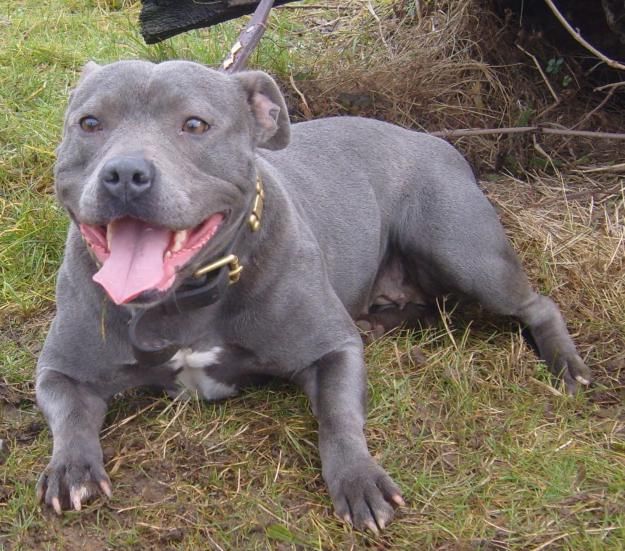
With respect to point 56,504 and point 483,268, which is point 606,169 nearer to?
point 483,268

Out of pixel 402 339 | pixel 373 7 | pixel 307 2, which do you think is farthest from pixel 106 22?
pixel 402 339

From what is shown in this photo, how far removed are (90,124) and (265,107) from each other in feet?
2.17

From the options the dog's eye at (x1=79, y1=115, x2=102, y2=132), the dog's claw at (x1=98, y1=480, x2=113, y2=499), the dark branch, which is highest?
the dog's eye at (x1=79, y1=115, x2=102, y2=132)

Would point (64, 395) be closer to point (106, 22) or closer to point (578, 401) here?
point (578, 401)

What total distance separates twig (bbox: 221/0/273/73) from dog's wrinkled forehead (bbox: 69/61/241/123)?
598 mm

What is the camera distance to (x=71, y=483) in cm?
305

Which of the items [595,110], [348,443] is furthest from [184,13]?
[348,443]

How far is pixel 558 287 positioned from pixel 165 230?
2.32 m

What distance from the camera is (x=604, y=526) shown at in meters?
2.98

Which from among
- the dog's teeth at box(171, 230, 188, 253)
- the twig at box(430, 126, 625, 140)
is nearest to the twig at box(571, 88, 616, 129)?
the twig at box(430, 126, 625, 140)

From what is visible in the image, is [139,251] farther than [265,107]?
No

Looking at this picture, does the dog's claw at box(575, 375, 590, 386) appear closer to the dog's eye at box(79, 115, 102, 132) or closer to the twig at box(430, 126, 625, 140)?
the twig at box(430, 126, 625, 140)

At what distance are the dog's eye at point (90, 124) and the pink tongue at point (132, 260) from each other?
350 millimetres

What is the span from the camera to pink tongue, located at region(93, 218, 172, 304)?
9.32 feet
